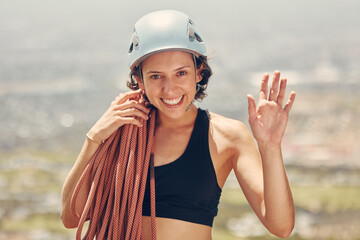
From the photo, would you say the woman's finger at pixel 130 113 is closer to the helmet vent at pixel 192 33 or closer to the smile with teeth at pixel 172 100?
the smile with teeth at pixel 172 100

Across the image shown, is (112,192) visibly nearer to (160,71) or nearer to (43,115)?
(160,71)

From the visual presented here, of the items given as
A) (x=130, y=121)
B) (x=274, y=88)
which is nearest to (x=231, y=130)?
(x=274, y=88)

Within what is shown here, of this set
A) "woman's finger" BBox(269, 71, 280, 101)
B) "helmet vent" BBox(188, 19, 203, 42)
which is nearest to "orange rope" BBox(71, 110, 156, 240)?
"helmet vent" BBox(188, 19, 203, 42)

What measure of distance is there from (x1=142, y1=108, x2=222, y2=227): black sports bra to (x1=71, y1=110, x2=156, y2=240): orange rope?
7 centimetres

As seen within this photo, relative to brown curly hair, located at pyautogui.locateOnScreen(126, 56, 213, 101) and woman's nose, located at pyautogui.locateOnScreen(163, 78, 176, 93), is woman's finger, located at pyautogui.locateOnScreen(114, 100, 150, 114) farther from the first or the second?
woman's nose, located at pyautogui.locateOnScreen(163, 78, 176, 93)

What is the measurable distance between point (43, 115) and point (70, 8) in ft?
118

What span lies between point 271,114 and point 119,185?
89cm

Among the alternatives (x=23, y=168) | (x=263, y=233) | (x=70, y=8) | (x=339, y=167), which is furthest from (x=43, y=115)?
(x=70, y=8)

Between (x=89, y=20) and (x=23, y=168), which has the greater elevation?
(x=89, y=20)

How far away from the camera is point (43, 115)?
28.6 m

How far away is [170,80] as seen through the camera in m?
2.51

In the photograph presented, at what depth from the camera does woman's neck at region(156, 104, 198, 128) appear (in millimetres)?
2797

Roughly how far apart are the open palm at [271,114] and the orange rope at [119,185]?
62 cm

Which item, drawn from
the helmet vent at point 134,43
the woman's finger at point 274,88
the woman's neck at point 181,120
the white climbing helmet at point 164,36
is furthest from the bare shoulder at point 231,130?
the helmet vent at point 134,43
